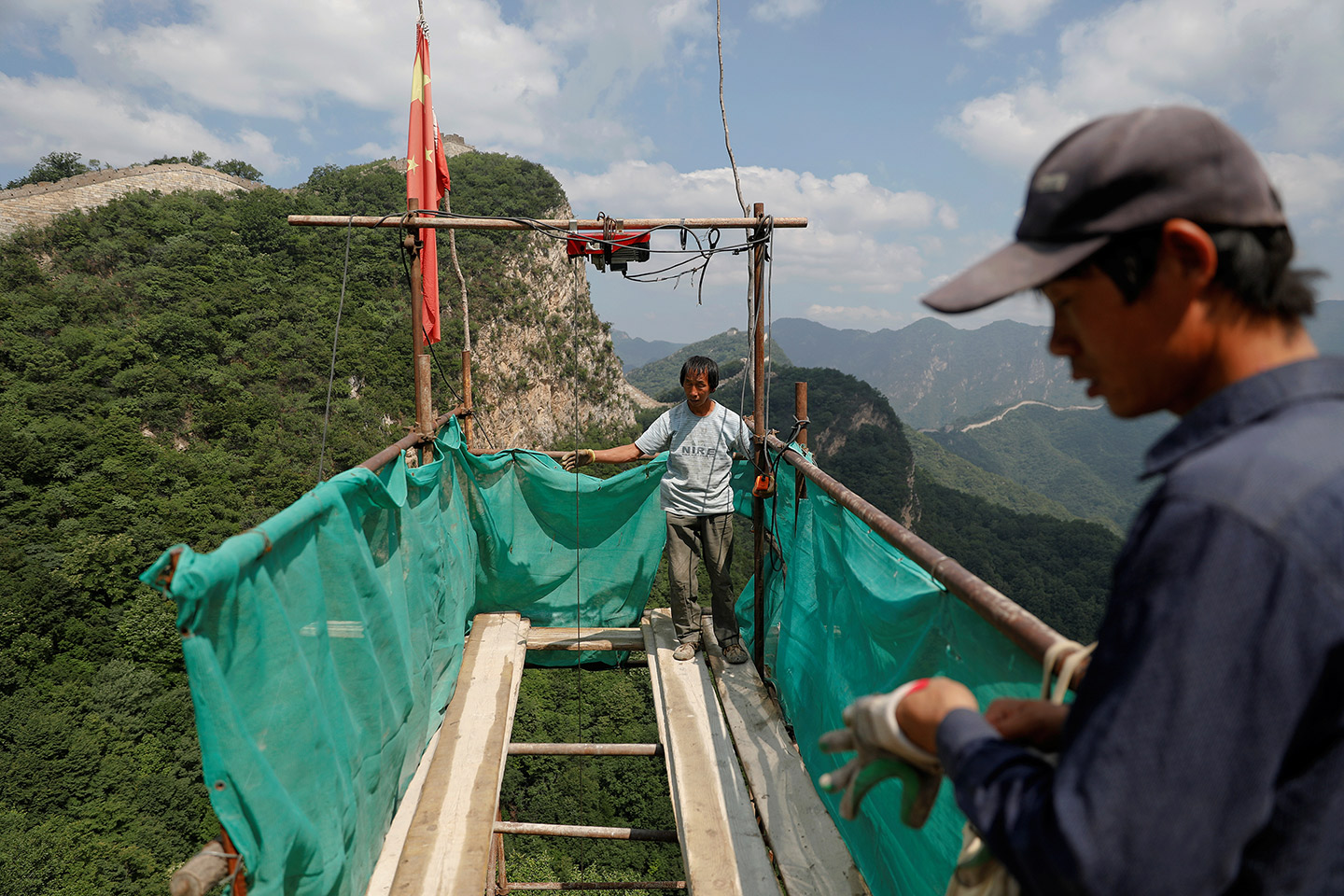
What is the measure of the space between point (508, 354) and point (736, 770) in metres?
52.7

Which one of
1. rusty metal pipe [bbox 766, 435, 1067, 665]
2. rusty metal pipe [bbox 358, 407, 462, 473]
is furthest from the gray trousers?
rusty metal pipe [bbox 358, 407, 462, 473]

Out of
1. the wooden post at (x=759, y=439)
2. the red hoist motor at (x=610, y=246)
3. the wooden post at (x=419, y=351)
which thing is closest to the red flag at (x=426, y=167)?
the wooden post at (x=419, y=351)

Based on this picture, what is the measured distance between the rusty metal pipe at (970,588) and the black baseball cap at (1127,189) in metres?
0.89

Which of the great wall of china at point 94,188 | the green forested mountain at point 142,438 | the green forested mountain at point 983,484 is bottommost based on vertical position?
the green forested mountain at point 983,484

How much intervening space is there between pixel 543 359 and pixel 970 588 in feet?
185

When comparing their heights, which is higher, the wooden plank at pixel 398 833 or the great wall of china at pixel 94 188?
the great wall of china at pixel 94 188

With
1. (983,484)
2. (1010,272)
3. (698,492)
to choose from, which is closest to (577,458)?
(698,492)

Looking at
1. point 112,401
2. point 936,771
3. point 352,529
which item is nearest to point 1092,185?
point 936,771

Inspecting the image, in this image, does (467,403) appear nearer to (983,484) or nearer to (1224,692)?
(1224,692)

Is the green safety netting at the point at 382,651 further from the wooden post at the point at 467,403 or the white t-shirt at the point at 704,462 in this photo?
the wooden post at the point at 467,403

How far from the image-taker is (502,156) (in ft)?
231

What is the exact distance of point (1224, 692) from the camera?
60 cm

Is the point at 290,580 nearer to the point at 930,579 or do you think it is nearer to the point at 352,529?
the point at 352,529

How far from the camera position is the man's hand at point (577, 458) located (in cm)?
455
